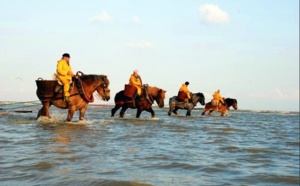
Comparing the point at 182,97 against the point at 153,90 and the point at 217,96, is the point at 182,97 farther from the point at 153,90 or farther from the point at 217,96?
the point at 217,96

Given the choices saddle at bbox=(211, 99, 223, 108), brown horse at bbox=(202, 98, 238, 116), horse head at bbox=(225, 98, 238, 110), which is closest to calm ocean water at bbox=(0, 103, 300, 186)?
saddle at bbox=(211, 99, 223, 108)

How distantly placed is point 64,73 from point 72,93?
77 cm

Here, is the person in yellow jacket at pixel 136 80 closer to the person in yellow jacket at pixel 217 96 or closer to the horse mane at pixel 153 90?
the horse mane at pixel 153 90

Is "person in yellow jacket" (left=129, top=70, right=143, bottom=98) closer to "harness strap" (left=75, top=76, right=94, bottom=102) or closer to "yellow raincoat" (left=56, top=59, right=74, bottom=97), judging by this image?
"harness strap" (left=75, top=76, right=94, bottom=102)

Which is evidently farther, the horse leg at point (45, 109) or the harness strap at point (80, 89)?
the horse leg at point (45, 109)

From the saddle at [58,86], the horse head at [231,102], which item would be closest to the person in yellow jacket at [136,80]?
the saddle at [58,86]

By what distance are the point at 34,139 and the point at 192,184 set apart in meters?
4.60

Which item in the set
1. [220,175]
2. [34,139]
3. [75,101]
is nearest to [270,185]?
[220,175]

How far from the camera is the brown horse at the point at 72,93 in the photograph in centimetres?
1295

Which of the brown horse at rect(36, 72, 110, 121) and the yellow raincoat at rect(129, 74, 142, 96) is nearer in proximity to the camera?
the brown horse at rect(36, 72, 110, 121)

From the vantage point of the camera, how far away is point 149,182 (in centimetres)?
461

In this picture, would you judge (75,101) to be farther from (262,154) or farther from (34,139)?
(262,154)

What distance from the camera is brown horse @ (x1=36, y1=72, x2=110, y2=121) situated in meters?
12.9

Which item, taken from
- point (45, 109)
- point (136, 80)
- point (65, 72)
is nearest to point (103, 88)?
point (65, 72)
